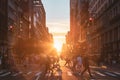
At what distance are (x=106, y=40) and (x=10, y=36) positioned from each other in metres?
25.7

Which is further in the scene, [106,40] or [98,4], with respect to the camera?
[98,4]

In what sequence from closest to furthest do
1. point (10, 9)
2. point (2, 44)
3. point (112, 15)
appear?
point (2, 44) → point (112, 15) → point (10, 9)

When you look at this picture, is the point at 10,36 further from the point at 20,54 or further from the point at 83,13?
the point at 83,13

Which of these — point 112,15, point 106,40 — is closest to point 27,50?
point 106,40

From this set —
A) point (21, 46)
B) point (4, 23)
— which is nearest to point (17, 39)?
point (21, 46)

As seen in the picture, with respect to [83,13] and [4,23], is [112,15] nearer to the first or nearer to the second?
[4,23]

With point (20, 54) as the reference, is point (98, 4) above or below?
above

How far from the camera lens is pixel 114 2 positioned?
84.3 meters

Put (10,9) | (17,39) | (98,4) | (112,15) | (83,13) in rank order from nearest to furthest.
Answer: (112,15), (10,9), (17,39), (98,4), (83,13)

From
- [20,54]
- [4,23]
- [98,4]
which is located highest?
[98,4]

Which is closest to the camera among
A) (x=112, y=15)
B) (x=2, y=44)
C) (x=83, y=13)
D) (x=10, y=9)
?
(x=2, y=44)

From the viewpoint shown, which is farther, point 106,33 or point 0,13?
point 106,33

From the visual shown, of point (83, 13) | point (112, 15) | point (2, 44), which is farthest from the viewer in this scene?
point (83, 13)

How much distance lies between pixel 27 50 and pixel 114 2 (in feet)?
120
